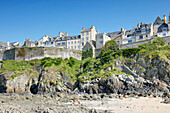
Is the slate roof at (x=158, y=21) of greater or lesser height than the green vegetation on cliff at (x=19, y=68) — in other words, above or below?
above

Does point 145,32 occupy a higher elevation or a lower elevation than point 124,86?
higher

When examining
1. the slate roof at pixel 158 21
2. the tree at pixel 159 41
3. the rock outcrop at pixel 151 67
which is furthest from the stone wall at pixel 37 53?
the slate roof at pixel 158 21

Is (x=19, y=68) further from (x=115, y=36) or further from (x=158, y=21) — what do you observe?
(x=158, y=21)

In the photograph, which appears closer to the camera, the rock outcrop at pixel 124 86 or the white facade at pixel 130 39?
the rock outcrop at pixel 124 86

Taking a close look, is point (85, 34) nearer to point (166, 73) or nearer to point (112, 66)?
point (112, 66)

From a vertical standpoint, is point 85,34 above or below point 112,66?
above

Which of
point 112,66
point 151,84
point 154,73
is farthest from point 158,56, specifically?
point 112,66

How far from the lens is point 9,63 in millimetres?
40531

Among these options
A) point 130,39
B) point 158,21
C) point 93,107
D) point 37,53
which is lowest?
point 93,107

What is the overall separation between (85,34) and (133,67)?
2463 centimetres

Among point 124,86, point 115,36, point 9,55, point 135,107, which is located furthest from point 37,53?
point 135,107

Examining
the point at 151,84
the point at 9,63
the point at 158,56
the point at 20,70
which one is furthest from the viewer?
the point at 9,63

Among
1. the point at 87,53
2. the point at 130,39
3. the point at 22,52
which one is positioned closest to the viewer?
the point at 22,52

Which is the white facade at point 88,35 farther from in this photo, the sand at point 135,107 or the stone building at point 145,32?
the sand at point 135,107
